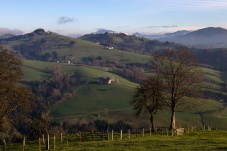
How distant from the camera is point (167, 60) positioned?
198 ft

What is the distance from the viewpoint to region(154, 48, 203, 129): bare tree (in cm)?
5884

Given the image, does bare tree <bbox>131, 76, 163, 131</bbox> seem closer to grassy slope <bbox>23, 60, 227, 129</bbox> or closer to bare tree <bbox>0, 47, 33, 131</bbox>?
bare tree <bbox>0, 47, 33, 131</bbox>

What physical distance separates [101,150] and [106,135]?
14.2 meters

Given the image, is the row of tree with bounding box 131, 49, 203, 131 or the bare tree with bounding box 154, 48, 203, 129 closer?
the bare tree with bounding box 154, 48, 203, 129

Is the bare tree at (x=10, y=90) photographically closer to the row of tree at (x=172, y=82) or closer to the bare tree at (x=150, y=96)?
the bare tree at (x=150, y=96)

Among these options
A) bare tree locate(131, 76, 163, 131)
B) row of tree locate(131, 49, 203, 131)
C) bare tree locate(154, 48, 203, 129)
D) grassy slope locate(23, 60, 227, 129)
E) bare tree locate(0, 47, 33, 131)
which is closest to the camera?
bare tree locate(0, 47, 33, 131)

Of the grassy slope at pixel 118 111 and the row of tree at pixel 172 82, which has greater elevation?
the row of tree at pixel 172 82

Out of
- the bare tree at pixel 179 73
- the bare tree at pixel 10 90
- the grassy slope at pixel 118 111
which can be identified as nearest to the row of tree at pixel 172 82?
the bare tree at pixel 179 73

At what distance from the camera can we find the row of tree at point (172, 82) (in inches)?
2325

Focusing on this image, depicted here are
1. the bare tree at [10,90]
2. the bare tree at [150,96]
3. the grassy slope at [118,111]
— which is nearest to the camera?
the bare tree at [10,90]

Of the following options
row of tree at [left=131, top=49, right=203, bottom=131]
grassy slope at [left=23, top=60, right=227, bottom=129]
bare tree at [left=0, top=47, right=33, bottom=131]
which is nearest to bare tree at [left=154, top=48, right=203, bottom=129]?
row of tree at [left=131, top=49, right=203, bottom=131]

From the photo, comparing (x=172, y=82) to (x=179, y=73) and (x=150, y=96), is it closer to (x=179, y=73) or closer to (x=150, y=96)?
(x=179, y=73)

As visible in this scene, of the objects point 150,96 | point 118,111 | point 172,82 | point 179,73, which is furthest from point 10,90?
point 118,111

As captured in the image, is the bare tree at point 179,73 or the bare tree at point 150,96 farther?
the bare tree at point 150,96
